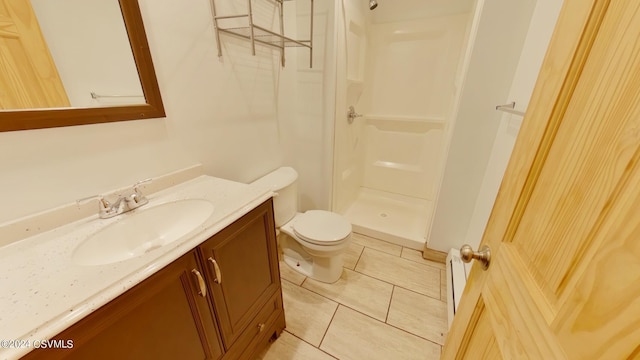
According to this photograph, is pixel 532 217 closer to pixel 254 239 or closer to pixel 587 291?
pixel 587 291

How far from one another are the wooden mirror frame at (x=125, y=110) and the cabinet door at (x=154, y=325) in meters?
0.61

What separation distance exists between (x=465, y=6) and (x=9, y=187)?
2.94 metres

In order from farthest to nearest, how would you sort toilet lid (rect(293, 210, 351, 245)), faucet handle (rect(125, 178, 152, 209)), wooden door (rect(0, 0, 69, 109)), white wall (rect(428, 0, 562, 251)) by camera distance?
toilet lid (rect(293, 210, 351, 245)) → white wall (rect(428, 0, 562, 251)) → faucet handle (rect(125, 178, 152, 209)) → wooden door (rect(0, 0, 69, 109))

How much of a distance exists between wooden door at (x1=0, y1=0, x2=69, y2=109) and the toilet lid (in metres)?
1.25

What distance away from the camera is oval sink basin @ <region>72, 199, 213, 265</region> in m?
0.77

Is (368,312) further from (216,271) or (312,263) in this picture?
(216,271)

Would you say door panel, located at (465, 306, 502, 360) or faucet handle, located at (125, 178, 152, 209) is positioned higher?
faucet handle, located at (125, 178, 152, 209)

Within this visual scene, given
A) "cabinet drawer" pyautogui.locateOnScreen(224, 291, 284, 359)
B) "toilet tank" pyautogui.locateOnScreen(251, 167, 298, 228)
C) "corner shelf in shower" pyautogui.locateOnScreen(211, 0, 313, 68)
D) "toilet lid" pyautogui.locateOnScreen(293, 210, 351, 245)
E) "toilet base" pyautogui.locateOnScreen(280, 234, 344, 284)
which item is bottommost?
"toilet base" pyautogui.locateOnScreen(280, 234, 344, 284)

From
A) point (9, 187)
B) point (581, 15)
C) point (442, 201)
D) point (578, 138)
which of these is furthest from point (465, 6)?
point (9, 187)

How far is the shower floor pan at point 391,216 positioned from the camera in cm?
206

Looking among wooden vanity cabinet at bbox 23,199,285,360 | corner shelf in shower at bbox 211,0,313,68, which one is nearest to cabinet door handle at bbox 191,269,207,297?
wooden vanity cabinet at bbox 23,199,285,360

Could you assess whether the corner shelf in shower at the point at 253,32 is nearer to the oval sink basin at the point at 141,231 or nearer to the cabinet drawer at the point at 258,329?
the oval sink basin at the point at 141,231

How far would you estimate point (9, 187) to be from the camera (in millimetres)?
700

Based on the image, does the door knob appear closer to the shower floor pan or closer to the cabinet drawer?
the cabinet drawer
